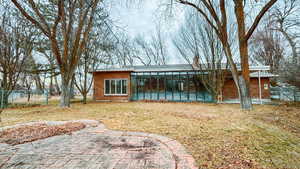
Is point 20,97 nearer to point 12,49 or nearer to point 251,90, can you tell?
point 12,49

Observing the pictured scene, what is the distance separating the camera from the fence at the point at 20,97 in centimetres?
907

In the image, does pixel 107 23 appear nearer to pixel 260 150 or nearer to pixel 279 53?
pixel 260 150

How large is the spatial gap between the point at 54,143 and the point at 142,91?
1059cm

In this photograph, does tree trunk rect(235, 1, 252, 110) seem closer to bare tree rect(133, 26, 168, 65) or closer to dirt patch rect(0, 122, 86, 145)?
dirt patch rect(0, 122, 86, 145)

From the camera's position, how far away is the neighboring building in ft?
40.4

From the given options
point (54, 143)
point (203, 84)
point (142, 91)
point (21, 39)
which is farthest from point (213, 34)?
point (21, 39)

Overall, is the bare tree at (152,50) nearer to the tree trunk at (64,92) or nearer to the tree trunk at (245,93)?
the tree trunk at (64,92)

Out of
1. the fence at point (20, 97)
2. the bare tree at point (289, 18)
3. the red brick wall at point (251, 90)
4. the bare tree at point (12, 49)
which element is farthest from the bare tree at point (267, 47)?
the fence at point (20, 97)

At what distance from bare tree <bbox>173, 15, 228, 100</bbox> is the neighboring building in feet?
3.48

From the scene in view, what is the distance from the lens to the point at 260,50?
61.4 feet

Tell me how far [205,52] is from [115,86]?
9002mm

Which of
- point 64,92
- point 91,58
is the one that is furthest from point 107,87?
point 64,92

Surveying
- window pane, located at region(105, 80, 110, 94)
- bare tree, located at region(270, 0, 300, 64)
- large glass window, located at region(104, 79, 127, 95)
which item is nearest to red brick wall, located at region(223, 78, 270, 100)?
bare tree, located at region(270, 0, 300, 64)

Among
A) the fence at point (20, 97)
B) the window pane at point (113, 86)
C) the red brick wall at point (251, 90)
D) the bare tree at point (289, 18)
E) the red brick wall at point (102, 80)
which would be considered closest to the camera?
the fence at point (20, 97)
